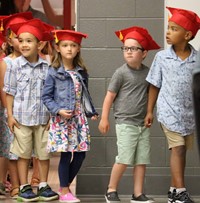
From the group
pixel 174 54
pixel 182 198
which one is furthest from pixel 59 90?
pixel 182 198

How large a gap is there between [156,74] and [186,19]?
1.47 feet

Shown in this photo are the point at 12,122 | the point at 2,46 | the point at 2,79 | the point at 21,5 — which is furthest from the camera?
the point at 21,5

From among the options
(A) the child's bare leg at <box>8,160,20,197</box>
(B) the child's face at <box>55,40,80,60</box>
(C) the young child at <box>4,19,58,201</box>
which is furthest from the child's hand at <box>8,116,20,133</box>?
(B) the child's face at <box>55,40,80,60</box>

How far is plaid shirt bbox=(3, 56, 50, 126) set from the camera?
4340 millimetres

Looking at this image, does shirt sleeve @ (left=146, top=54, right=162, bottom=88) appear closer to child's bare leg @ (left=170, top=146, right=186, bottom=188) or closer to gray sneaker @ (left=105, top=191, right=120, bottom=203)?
child's bare leg @ (left=170, top=146, right=186, bottom=188)

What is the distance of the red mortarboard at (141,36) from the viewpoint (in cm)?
429

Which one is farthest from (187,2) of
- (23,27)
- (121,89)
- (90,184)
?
(90,184)

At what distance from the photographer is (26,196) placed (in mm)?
4398

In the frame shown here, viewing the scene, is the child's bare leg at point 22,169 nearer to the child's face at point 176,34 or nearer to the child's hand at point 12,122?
the child's hand at point 12,122

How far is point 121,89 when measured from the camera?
14.1 ft

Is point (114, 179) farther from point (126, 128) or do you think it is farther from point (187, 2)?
point (187, 2)

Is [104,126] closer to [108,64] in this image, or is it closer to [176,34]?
[108,64]

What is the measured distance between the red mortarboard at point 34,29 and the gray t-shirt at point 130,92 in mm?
635

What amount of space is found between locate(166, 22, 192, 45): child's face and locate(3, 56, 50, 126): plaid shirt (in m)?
1.00
